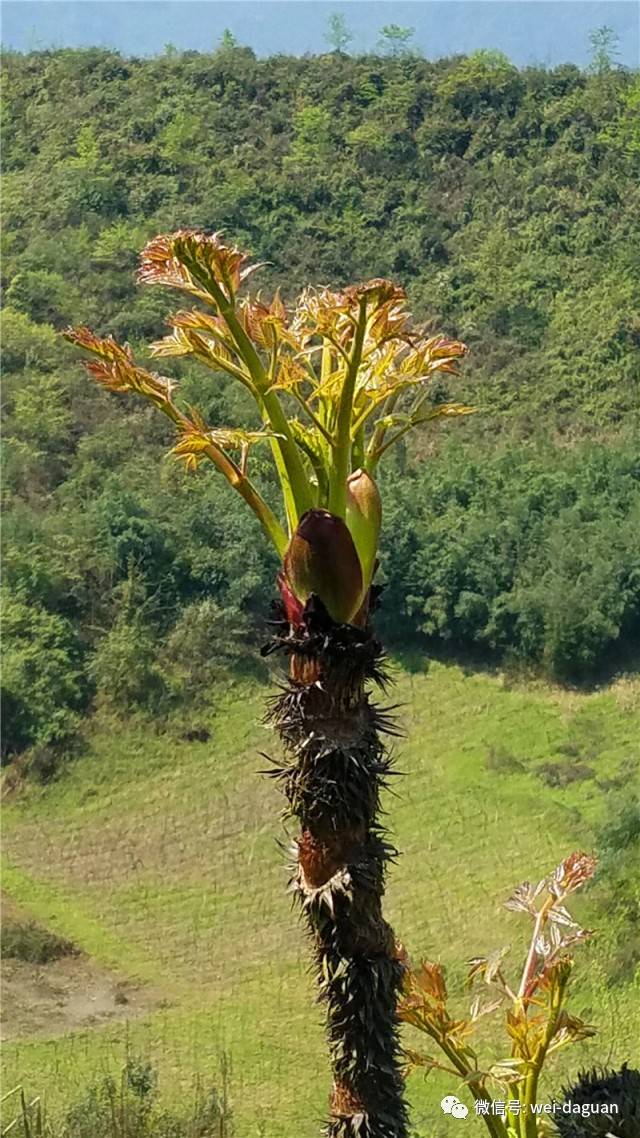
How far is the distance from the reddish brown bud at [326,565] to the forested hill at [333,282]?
1101 centimetres

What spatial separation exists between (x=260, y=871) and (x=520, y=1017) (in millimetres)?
8099

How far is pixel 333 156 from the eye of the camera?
80.2 ft

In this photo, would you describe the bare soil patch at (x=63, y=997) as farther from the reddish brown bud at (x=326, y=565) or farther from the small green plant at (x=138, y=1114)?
the reddish brown bud at (x=326, y=565)

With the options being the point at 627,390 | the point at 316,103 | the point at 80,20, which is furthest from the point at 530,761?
the point at 80,20

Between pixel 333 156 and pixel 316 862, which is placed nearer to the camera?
pixel 316 862

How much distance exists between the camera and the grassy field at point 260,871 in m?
6.89

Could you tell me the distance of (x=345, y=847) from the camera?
1.73m

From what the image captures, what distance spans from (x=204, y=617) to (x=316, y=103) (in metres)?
15.3

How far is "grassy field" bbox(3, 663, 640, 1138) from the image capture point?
6887 millimetres

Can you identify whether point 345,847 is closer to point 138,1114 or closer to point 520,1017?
point 520,1017

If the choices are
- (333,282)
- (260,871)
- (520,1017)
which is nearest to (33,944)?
(260,871)

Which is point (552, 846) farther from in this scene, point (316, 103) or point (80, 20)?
point (80, 20)

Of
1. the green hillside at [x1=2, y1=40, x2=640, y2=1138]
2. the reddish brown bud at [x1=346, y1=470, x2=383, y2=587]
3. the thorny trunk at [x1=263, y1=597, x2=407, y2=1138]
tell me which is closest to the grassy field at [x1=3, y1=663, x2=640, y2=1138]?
the green hillside at [x1=2, y1=40, x2=640, y2=1138]

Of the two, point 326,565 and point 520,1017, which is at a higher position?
point 326,565
